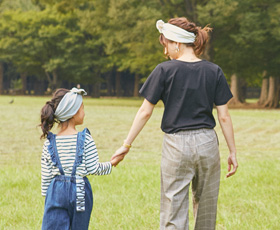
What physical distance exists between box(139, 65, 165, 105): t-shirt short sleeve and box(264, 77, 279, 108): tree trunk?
3182cm

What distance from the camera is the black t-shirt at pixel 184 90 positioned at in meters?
3.54

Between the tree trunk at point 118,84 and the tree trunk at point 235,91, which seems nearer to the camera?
the tree trunk at point 235,91

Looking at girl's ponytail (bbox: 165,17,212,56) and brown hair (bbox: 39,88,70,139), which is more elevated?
girl's ponytail (bbox: 165,17,212,56)

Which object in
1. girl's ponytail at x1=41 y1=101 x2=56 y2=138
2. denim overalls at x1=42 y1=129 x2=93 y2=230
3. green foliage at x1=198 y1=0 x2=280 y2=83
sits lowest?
denim overalls at x1=42 y1=129 x2=93 y2=230

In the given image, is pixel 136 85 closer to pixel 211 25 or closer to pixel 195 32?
pixel 211 25

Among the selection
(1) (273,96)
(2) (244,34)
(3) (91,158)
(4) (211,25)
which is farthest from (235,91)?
(3) (91,158)

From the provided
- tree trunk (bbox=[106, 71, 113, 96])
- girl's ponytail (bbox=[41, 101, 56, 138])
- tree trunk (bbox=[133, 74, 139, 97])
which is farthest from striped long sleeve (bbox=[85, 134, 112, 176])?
tree trunk (bbox=[106, 71, 113, 96])

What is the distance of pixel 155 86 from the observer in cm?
356

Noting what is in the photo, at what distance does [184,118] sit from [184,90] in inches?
8.1

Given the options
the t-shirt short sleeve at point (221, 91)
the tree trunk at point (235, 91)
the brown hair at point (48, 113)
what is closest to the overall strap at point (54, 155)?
the brown hair at point (48, 113)

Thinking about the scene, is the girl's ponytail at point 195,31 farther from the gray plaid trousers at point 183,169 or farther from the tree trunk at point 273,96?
the tree trunk at point 273,96

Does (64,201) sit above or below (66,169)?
below

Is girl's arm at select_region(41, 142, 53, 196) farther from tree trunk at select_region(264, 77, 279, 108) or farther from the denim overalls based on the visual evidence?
tree trunk at select_region(264, 77, 279, 108)

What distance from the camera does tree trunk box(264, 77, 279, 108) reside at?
34.1 metres
